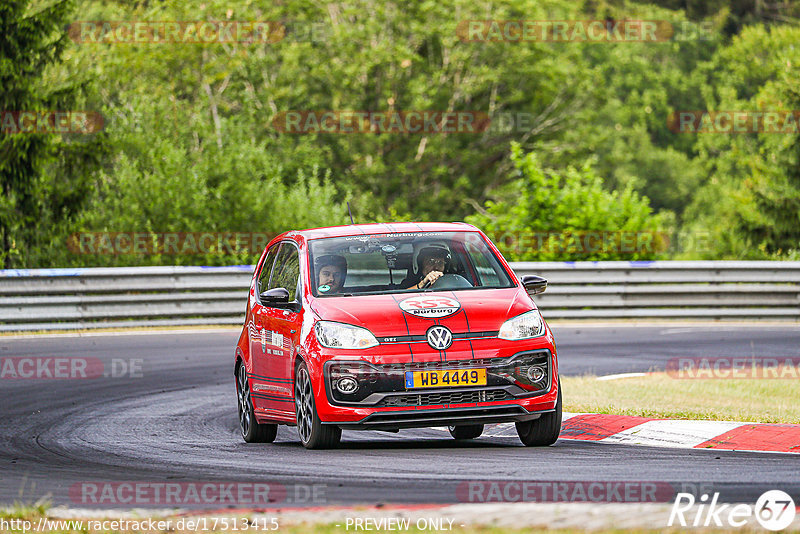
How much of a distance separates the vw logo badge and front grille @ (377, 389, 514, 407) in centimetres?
33

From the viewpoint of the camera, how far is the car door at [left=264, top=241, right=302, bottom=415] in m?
9.29

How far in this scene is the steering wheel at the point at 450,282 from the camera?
9398mm

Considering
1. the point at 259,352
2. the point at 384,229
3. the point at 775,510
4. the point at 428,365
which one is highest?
the point at 384,229

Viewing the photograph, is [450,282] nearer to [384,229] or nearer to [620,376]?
[384,229]

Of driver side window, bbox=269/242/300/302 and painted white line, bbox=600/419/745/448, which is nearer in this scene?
painted white line, bbox=600/419/745/448

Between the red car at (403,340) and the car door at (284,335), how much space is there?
1 centimetres

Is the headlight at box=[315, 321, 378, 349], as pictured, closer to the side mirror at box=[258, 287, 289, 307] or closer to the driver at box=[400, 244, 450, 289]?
the side mirror at box=[258, 287, 289, 307]

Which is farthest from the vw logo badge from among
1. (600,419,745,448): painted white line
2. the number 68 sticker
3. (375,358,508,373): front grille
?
the number 68 sticker

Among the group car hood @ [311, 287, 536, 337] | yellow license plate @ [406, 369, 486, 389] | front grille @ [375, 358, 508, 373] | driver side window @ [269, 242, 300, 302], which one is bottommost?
yellow license plate @ [406, 369, 486, 389]

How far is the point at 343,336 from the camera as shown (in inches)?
339

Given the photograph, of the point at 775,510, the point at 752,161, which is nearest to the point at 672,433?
the point at 775,510

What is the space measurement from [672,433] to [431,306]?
2233 mm

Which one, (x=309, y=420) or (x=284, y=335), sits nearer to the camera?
(x=309, y=420)

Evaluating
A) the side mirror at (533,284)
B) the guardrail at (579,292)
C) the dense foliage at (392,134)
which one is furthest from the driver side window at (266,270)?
the dense foliage at (392,134)
